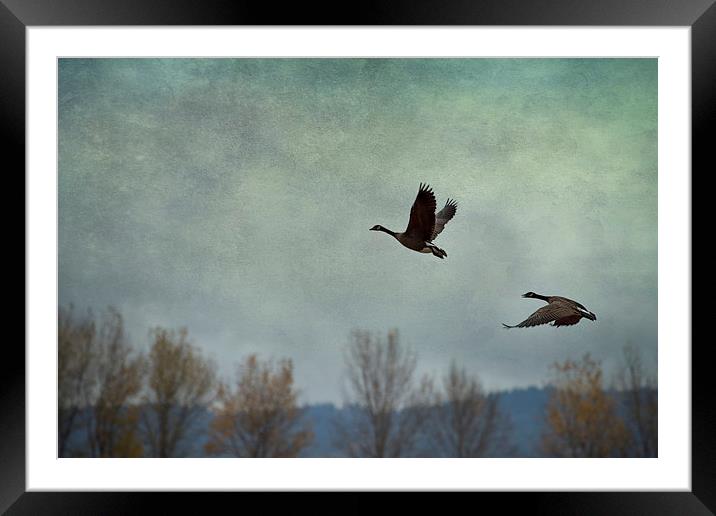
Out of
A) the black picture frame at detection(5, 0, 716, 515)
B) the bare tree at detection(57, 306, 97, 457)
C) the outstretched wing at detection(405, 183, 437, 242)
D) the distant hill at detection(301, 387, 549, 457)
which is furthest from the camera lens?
the distant hill at detection(301, 387, 549, 457)

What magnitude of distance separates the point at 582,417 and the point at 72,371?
119 inches

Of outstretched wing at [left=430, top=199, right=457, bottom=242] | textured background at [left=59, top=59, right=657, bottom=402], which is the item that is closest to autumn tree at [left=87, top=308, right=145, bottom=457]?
textured background at [left=59, top=59, right=657, bottom=402]

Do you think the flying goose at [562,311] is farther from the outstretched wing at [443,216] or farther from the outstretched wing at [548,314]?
the outstretched wing at [443,216]

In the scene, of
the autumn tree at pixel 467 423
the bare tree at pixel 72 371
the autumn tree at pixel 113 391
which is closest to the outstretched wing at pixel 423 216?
the autumn tree at pixel 467 423

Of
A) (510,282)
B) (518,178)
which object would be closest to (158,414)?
(510,282)

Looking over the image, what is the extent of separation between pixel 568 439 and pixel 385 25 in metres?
2.79

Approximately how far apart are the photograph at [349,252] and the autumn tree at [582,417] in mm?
14

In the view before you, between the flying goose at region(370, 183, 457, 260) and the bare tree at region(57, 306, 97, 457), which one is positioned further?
the bare tree at region(57, 306, 97, 457)

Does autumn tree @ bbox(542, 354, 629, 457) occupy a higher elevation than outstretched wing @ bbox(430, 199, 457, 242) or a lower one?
lower

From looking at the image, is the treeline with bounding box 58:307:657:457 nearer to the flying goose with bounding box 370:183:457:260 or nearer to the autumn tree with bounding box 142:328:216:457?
the autumn tree with bounding box 142:328:216:457

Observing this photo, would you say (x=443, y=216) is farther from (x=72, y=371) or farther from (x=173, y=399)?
(x=72, y=371)

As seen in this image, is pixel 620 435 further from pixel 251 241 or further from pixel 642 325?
pixel 251 241

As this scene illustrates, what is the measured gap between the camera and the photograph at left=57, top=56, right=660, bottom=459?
171 inches

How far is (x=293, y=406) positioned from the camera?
442 centimetres
